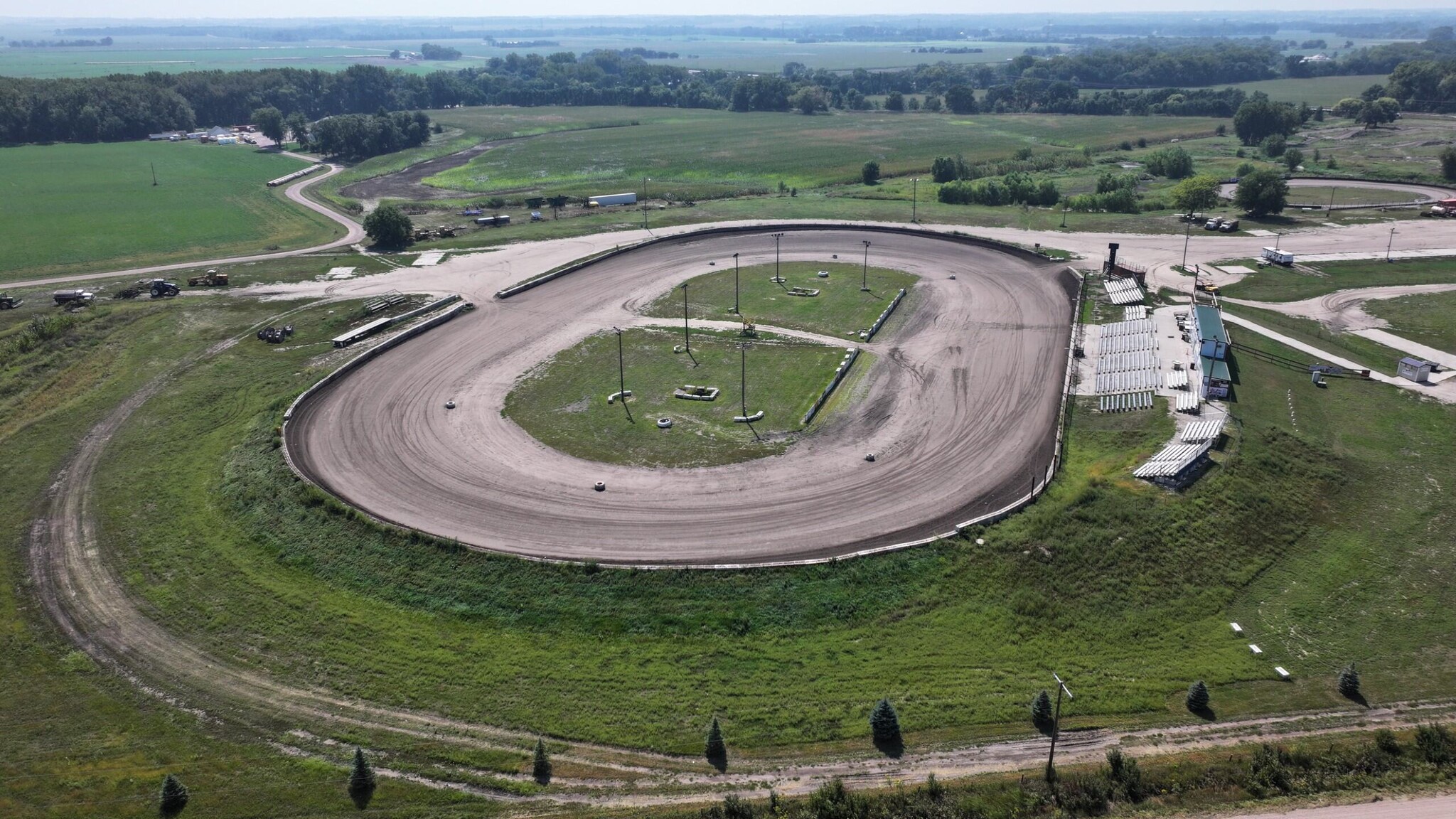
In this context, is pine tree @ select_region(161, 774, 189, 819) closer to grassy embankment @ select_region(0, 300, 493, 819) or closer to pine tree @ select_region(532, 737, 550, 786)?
grassy embankment @ select_region(0, 300, 493, 819)

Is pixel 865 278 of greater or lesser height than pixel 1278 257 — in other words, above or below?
below

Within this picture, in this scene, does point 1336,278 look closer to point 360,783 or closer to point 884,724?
point 884,724

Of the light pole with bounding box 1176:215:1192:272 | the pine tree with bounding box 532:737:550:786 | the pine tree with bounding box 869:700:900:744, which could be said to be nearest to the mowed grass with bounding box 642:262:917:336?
the light pole with bounding box 1176:215:1192:272

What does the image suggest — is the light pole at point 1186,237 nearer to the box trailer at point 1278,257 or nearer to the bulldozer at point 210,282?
the box trailer at point 1278,257

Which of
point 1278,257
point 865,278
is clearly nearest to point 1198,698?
point 865,278

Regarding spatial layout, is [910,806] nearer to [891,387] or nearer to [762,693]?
[762,693]
